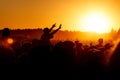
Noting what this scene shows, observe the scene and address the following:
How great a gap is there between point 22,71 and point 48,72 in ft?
2.34

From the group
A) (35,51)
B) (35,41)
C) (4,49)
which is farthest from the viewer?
(35,41)

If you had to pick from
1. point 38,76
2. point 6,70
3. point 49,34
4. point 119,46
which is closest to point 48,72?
point 38,76

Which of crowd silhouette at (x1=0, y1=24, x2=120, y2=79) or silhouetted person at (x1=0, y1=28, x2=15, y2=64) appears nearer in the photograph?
crowd silhouette at (x1=0, y1=24, x2=120, y2=79)

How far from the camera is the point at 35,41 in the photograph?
15.0m

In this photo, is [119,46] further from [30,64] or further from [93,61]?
[30,64]

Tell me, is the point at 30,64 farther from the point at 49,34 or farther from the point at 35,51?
the point at 49,34

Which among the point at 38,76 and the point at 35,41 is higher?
the point at 35,41

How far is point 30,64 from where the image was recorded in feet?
41.3

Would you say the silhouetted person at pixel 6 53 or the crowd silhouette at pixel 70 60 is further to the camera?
the silhouetted person at pixel 6 53

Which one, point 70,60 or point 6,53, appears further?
point 6,53

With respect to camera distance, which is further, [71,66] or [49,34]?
[49,34]

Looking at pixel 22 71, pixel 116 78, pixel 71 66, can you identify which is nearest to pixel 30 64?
pixel 22 71

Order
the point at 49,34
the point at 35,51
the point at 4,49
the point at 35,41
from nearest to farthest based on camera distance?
the point at 35,51, the point at 4,49, the point at 35,41, the point at 49,34

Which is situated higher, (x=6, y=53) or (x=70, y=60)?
(x=6, y=53)
